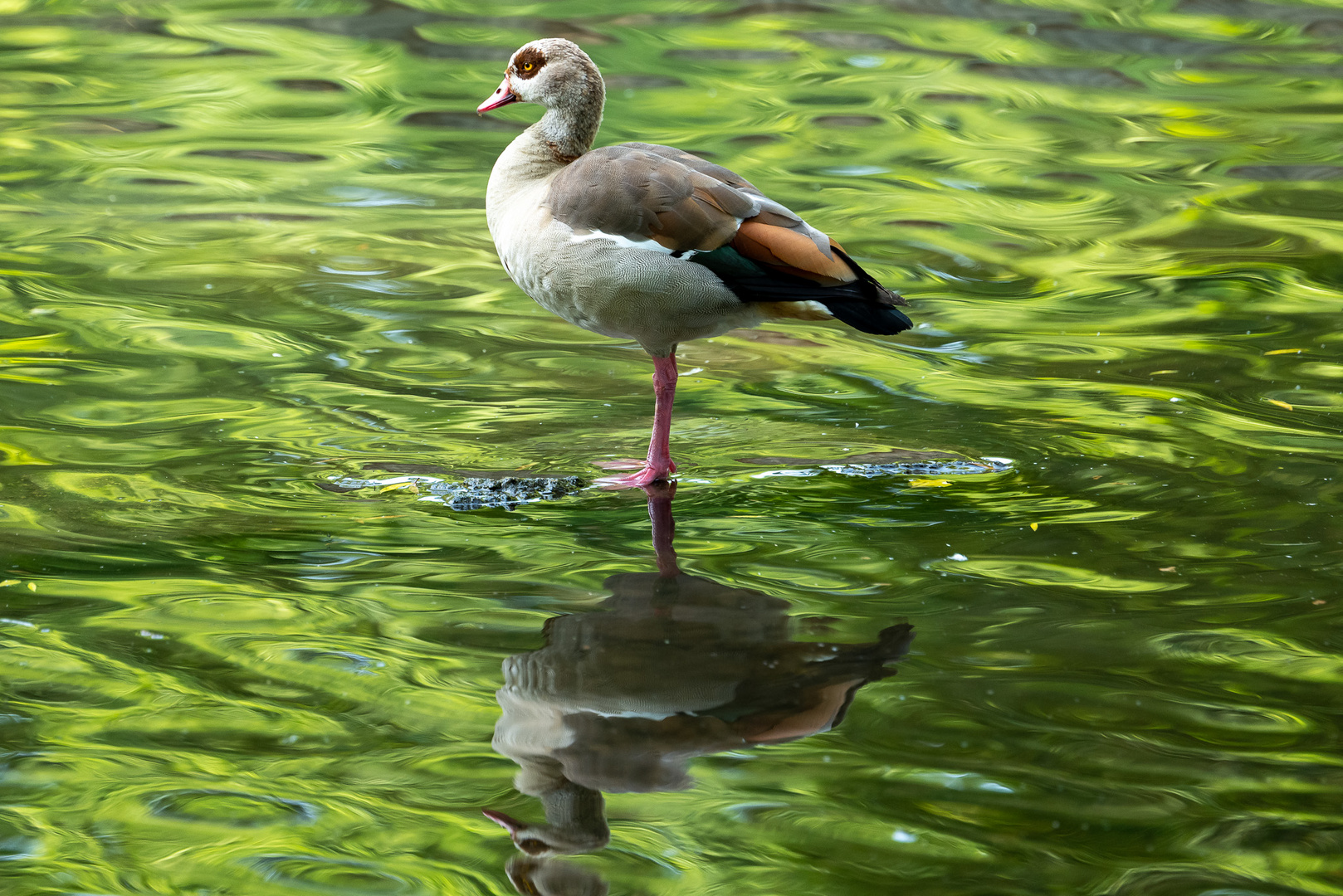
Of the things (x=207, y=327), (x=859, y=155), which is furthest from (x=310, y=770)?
(x=859, y=155)

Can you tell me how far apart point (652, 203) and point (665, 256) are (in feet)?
0.69

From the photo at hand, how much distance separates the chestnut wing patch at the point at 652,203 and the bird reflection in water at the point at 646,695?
132 centimetres

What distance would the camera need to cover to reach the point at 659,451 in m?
6.05

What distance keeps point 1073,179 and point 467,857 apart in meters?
8.82

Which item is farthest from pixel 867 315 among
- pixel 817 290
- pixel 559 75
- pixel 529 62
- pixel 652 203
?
pixel 529 62

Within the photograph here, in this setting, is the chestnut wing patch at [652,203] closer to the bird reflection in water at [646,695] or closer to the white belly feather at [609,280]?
the white belly feather at [609,280]

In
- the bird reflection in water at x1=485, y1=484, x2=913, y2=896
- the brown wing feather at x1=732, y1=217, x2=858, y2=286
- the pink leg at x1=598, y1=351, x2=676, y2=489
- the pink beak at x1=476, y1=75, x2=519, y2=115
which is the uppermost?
the pink beak at x1=476, y1=75, x2=519, y2=115

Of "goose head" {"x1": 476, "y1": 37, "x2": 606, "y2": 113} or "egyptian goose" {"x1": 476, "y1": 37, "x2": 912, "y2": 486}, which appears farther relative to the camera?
"goose head" {"x1": 476, "y1": 37, "x2": 606, "y2": 113}

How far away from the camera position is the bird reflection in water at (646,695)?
3865mm

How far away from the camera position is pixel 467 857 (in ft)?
12.2

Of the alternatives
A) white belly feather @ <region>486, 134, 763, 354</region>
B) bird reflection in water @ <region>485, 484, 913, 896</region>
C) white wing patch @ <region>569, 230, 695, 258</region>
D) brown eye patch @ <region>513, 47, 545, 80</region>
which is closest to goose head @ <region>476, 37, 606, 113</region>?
brown eye patch @ <region>513, 47, 545, 80</region>

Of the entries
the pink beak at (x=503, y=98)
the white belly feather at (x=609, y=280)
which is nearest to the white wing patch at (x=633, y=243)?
the white belly feather at (x=609, y=280)

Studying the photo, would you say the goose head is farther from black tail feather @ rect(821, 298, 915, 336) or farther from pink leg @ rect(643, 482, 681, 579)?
pink leg @ rect(643, 482, 681, 579)

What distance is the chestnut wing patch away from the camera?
18.2 ft
